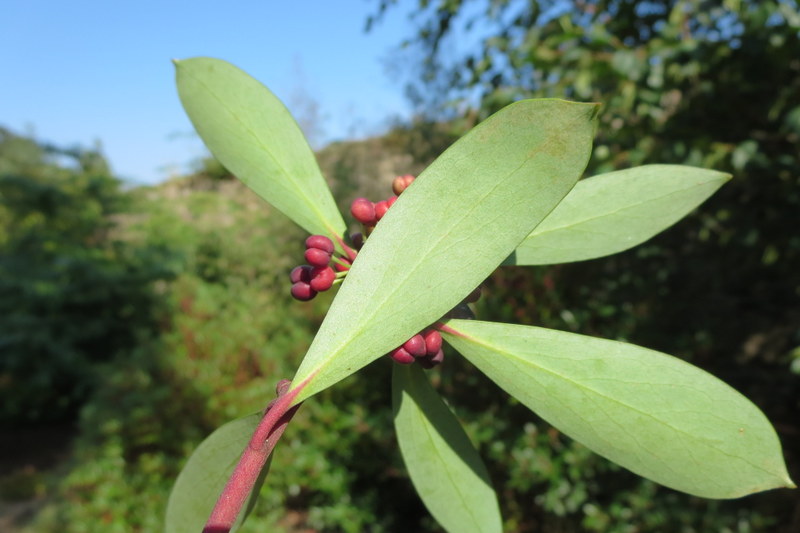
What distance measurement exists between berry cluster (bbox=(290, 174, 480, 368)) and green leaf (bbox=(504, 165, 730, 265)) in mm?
83

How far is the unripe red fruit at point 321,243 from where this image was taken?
452mm

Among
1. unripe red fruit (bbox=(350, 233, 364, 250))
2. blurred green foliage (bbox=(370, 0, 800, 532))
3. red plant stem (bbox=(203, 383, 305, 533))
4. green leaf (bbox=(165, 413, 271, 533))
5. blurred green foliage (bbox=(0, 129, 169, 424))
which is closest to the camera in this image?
red plant stem (bbox=(203, 383, 305, 533))

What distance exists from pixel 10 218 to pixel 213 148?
20.4 feet

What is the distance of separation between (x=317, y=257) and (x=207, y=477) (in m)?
0.19

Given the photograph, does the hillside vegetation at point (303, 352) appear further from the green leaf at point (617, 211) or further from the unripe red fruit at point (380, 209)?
the unripe red fruit at point (380, 209)

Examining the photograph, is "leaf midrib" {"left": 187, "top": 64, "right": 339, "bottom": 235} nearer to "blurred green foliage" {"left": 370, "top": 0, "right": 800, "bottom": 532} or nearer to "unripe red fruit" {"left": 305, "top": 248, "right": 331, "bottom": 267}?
"unripe red fruit" {"left": 305, "top": 248, "right": 331, "bottom": 267}

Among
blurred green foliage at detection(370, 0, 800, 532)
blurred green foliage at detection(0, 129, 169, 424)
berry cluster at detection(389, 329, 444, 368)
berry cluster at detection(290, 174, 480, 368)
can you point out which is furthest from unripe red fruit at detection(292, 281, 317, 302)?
blurred green foliage at detection(0, 129, 169, 424)

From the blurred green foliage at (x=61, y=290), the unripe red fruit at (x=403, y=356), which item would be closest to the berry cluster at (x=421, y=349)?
the unripe red fruit at (x=403, y=356)

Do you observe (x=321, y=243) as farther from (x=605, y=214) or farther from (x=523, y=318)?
(x=523, y=318)

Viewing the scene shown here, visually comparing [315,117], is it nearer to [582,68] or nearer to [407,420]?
[582,68]

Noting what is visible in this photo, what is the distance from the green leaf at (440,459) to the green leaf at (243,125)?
7.1 inches

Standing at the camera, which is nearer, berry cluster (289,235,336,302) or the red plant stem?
the red plant stem

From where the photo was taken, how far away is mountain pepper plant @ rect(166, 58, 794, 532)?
31 centimetres

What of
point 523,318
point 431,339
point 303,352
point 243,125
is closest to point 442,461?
point 431,339
